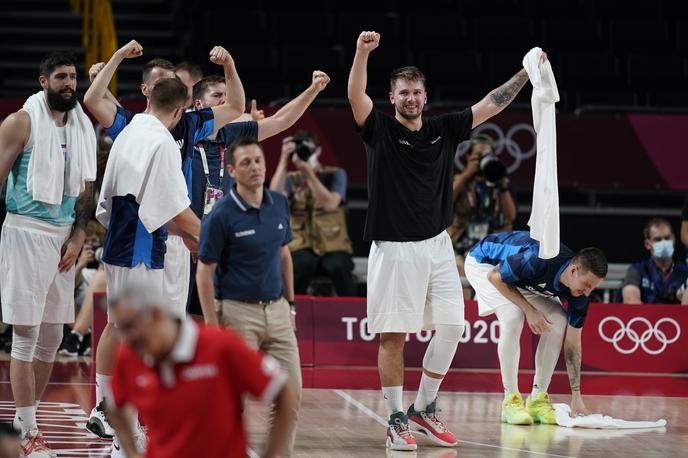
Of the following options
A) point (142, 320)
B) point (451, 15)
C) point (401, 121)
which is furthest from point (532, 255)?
point (451, 15)

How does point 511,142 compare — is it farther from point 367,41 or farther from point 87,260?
point 367,41

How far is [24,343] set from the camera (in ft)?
21.6

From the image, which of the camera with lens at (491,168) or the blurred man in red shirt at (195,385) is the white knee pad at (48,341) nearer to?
the blurred man in red shirt at (195,385)

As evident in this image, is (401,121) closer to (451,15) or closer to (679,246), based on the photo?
(679,246)

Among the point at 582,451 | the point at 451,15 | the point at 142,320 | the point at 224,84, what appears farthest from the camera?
the point at 451,15

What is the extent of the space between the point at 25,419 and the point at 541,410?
3620 mm

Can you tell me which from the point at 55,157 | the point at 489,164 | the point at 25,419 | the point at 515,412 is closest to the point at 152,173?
the point at 55,157

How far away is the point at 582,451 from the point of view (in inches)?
285

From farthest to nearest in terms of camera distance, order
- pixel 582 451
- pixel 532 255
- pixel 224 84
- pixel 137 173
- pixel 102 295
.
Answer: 1. pixel 102 295
2. pixel 532 255
3. pixel 224 84
4. pixel 582 451
5. pixel 137 173

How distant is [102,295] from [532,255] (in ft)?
14.0

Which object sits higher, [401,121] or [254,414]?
[401,121]

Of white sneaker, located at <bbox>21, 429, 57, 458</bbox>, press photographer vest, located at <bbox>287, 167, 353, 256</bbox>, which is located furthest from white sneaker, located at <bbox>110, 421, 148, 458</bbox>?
press photographer vest, located at <bbox>287, 167, 353, 256</bbox>

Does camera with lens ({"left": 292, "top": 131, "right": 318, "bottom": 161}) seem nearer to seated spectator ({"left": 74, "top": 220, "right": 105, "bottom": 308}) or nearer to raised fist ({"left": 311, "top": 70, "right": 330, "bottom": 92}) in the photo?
seated spectator ({"left": 74, "top": 220, "right": 105, "bottom": 308})

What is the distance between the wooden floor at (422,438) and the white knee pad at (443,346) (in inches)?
19.4
